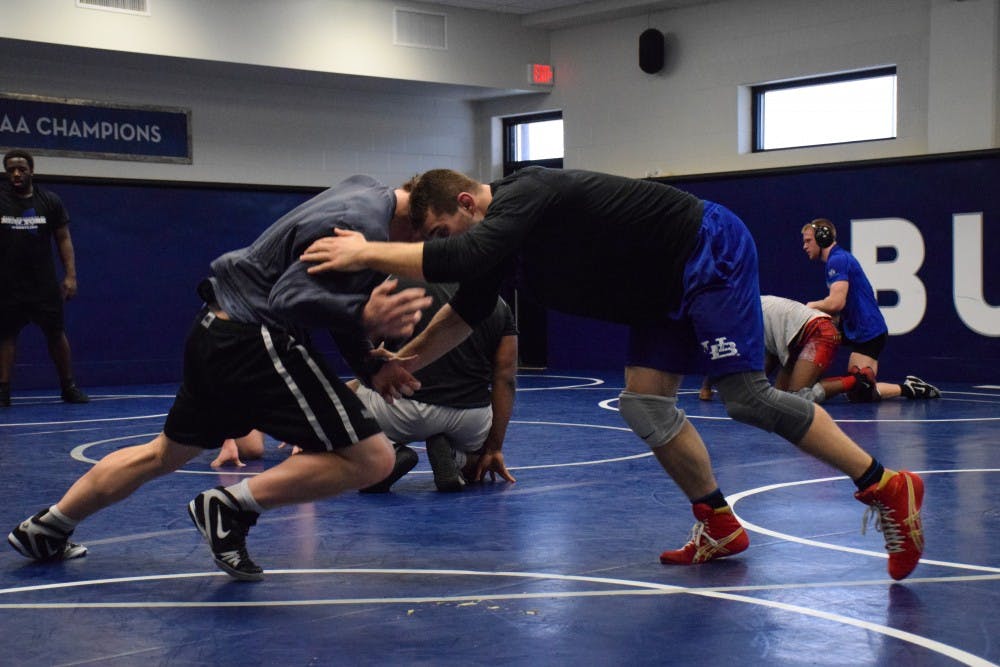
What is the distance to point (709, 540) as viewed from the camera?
381cm

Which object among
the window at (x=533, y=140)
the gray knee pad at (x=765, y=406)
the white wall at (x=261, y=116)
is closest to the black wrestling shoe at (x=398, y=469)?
the gray knee pad at (x=765, y=406)

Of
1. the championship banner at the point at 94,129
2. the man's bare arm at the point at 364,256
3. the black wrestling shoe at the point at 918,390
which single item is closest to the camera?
the man's bare arm at the point at 364,256

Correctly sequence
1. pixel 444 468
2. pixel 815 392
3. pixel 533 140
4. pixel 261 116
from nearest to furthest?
pixel 444 468 → pixel 815 392 → pixel 261 116 → pixel 533 140

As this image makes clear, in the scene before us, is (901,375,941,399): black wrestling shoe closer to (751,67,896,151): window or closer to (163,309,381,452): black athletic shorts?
(751,67,896,151): window

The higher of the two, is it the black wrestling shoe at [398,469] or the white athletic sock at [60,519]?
the white athletic sock at [60,519]

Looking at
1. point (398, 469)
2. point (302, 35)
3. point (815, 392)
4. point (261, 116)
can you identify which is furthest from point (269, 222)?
point (398, 469)

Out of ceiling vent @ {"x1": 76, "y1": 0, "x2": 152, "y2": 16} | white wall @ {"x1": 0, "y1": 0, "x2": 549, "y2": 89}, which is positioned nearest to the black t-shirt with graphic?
white wall @ {"x1": 0, "y1": 0, "x2": 549, "y2": 89}

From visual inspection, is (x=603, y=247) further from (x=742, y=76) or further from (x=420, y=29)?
(x=420, y=29)

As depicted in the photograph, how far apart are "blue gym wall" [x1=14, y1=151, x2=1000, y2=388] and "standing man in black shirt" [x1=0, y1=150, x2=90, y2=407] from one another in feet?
4.52

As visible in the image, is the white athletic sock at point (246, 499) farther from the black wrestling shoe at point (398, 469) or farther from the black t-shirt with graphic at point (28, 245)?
the black t-shirt with graphic at point (28, 245)

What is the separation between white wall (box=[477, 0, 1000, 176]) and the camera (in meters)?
10.6

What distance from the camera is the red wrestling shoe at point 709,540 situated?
12.5ft

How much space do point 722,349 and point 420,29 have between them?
32.2 ft

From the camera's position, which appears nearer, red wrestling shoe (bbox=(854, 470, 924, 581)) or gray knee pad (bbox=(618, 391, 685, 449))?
red wrestling shoe (bbox=(854, 470, 924, 581))
